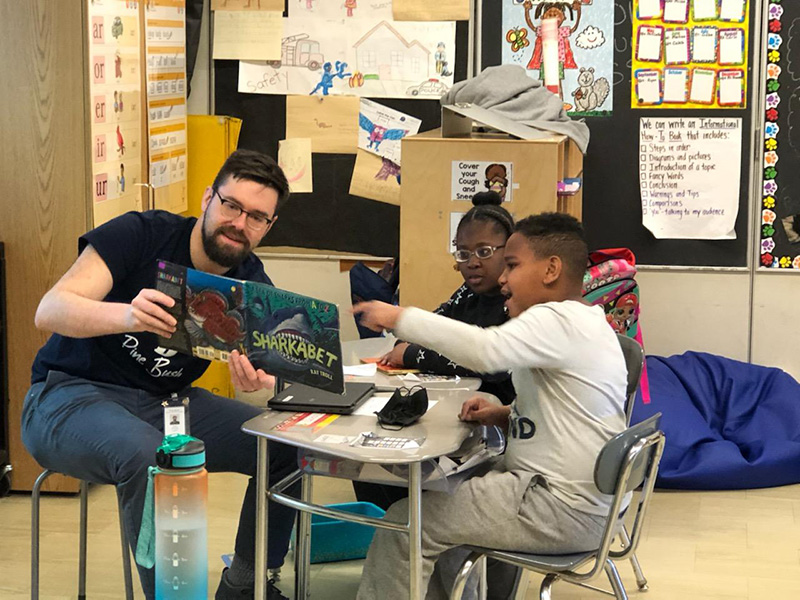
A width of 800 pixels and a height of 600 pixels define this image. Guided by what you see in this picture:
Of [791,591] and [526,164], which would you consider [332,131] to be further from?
[791,591]

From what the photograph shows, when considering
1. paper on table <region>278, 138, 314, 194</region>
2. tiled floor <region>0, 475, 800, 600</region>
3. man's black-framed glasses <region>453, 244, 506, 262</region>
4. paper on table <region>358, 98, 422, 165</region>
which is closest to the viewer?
man's black-framed glasses <region>453, 244, 506, 262</region>

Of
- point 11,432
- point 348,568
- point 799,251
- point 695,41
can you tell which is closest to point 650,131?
point 695,41

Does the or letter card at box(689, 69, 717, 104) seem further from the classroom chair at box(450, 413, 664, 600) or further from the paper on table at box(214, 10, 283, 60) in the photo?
the classroom chair at box(450, 413, 664, 600)

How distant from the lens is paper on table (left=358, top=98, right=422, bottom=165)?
505 cm

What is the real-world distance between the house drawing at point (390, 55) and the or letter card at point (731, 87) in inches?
49.1

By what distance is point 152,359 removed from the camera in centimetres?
287

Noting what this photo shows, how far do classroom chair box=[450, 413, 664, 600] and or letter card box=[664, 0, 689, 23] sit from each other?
2.84 metres

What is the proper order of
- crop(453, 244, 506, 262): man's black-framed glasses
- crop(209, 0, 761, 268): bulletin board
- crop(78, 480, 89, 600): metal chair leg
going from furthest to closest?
1. crop(209, 0, 761, 268): bulletin board
2. crop(453, 244, 506, 262): man's black-framed glasses
3. crop(78, 480, 89, 600): metal chair leg

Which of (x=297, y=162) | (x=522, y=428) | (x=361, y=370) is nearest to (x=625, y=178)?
(x=297, y=162)

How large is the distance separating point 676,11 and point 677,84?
0.30 metres

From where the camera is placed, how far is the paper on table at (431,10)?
4953 mm

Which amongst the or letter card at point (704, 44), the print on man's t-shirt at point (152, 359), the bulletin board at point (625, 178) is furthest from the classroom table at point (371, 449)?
the or letter card at point (704, 44)

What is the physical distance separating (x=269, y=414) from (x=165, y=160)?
2.35m

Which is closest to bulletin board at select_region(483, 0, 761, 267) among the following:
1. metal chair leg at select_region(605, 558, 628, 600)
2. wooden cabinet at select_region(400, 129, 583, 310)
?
wooden cabinet at select_region(400, 129, 583, 310)
